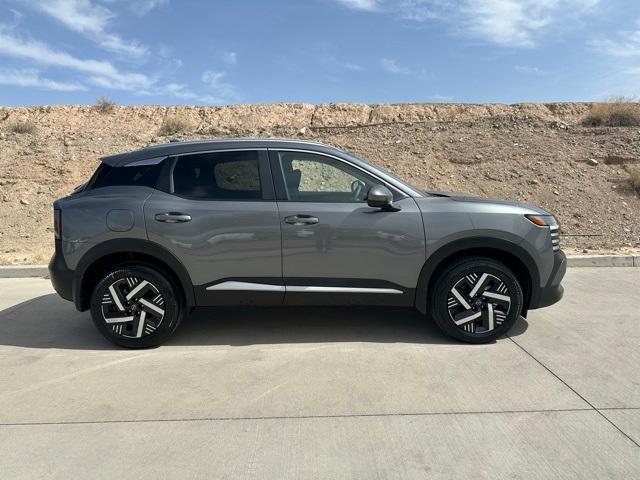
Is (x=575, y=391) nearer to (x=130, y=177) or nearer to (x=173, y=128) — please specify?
(x=130, y=177)

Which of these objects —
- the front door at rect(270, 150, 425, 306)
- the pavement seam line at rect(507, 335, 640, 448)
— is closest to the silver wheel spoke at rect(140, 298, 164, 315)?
the front door at rect(270, 150, 425, 306)

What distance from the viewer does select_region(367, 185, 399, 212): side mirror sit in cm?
439

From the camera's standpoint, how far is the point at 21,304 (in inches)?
248

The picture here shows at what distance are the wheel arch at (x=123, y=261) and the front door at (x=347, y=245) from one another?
3.02 feet

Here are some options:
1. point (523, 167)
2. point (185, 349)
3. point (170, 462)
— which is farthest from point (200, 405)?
point (523, 167)

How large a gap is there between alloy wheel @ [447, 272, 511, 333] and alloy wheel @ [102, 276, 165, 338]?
8.60 ft

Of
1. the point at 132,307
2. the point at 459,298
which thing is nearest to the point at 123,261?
the point at 132,307

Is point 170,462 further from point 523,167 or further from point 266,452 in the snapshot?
point 523,167

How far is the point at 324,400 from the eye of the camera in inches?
143

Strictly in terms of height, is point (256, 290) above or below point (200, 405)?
above

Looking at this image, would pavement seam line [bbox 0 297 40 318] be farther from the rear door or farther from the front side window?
the front side window

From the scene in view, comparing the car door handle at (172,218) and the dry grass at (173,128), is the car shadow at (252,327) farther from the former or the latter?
the dry grass at (173,128)

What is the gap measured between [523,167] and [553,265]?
9853 millimetres

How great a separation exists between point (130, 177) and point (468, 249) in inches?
123
